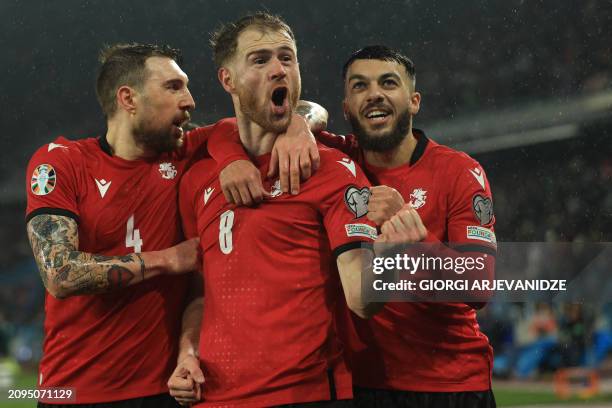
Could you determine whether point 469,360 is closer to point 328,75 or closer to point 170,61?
point 170,61

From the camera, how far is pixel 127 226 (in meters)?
2.21

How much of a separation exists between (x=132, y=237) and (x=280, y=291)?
2.01 ft

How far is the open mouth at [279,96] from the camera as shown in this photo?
198cm

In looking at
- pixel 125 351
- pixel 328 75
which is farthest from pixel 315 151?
pixel 328 75

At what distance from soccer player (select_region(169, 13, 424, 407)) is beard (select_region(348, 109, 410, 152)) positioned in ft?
1.29

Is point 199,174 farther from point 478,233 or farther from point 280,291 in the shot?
point 478,233

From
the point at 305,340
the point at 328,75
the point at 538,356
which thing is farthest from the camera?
the point at 538,356

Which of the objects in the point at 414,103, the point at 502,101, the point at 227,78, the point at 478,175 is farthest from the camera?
the point at 502,101

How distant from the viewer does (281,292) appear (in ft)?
5.86

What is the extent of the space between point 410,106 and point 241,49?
0.64 metres

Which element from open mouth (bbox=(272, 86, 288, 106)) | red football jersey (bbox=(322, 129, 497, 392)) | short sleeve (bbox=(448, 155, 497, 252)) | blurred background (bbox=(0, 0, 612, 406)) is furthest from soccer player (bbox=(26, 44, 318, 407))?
blurred background (bbox=(0, 0, 612, 406))

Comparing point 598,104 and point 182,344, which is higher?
point 598,104

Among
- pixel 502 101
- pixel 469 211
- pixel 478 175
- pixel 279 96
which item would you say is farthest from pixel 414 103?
pixel 502 101

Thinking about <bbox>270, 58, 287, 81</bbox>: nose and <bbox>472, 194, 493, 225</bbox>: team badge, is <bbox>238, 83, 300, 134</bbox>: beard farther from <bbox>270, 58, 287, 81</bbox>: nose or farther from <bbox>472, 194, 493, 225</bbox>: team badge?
<bbox>472, 194, 493, 225</bbox>: team badge
